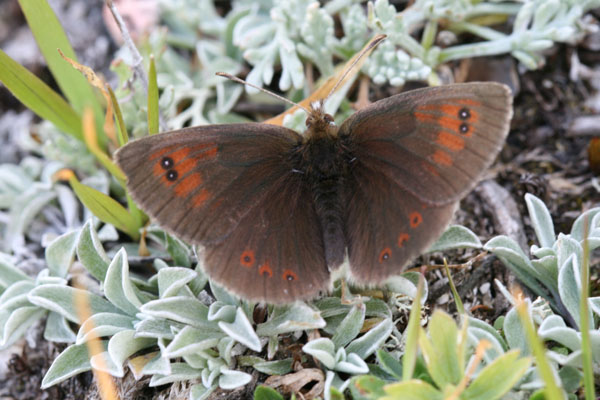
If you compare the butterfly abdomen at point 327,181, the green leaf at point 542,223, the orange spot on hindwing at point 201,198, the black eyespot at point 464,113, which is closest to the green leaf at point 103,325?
the orange spot on hindwing at point 201,198

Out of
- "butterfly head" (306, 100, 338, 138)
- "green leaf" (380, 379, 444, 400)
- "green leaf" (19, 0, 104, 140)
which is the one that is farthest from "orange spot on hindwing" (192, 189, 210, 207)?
"green leaf" (19, 0, 104, 140)

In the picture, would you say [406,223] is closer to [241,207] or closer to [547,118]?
[241,207]

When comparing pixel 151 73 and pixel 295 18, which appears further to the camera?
pixel 295 18

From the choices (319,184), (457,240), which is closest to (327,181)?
(319,184)

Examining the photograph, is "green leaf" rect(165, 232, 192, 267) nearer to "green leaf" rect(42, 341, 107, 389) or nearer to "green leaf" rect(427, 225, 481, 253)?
"green leaf" rect(42, 341, 107, 389)

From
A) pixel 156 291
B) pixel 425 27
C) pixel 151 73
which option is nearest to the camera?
pixel 151 73

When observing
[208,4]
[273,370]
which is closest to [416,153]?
[273,370]

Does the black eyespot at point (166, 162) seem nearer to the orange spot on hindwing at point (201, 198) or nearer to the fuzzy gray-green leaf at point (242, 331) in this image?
the orange spot on hindwing at point (201, 198)
